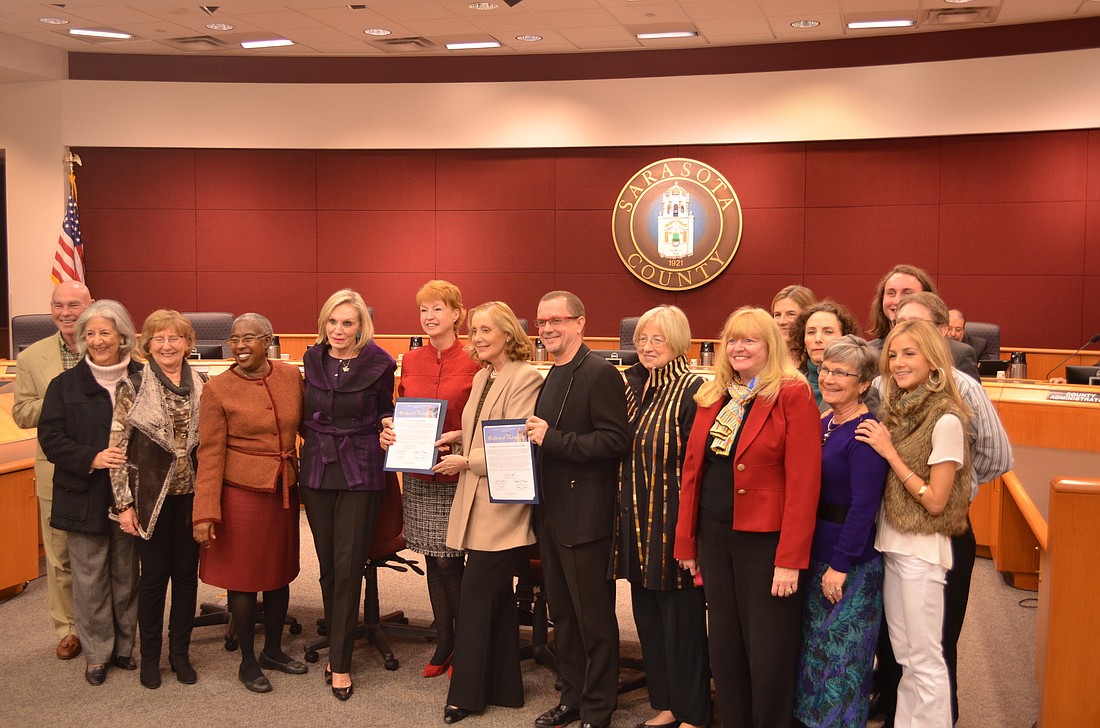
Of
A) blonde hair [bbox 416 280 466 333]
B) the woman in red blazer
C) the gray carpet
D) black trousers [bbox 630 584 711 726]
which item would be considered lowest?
the gray carpet

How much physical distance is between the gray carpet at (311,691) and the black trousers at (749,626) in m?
0.62

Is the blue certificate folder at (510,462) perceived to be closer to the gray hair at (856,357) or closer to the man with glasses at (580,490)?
the man with glasses at (580,490)

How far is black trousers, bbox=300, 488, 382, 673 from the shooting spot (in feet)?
12.4

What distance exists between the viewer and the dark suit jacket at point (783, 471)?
281cm

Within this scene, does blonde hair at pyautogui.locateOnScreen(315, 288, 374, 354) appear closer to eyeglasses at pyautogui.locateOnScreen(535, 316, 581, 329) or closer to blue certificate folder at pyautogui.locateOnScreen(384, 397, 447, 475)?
blue certificate folder at pyautogui.locateOnScreen(384, 397, 447, 475)

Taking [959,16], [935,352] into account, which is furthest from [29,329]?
[959,16]

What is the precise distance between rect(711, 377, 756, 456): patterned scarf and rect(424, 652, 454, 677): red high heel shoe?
1735mm

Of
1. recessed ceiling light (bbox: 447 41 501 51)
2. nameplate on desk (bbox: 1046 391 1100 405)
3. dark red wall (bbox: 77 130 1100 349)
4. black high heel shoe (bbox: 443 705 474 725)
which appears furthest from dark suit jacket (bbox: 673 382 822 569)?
recessed ceiling light (bbox: 447 41 501 51)

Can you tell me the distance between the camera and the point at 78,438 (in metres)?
3.87

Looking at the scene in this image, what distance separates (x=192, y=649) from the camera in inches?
171

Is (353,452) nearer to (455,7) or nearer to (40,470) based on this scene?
(40,470)

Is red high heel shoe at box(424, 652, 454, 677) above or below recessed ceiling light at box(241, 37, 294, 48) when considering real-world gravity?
below

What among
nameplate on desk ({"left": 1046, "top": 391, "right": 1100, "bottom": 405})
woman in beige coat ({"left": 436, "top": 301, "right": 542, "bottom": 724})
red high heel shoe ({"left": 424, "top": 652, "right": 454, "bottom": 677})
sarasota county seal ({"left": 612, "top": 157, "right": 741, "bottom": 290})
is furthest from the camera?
sarasota county seal ({"left": 612, "top": 157, "right": 741, "bottom": 290})

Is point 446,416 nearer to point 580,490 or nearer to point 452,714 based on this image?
point 580,490
